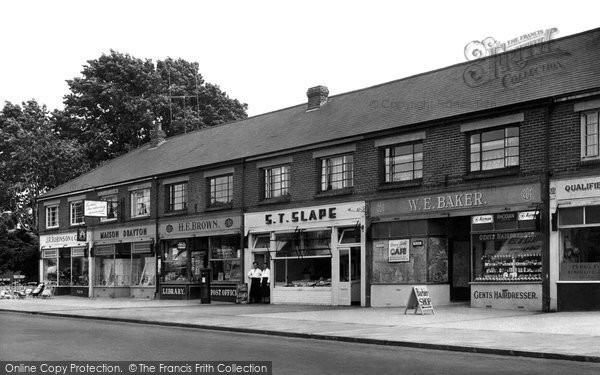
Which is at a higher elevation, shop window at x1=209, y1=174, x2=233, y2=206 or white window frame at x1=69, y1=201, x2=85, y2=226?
shop window at x1=209, y1=174, x2=233, y2=206

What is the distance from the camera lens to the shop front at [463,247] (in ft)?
69.6

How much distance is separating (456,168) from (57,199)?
26264 mm

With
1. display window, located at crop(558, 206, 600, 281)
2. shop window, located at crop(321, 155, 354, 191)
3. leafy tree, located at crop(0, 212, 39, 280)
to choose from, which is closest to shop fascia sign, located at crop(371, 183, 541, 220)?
display window, located at crop(558, 206, 600, 281)

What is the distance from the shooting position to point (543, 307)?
67.7 ft

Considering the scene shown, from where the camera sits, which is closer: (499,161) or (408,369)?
(408,369)

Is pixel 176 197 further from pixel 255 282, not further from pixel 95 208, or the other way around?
pixel 255 282

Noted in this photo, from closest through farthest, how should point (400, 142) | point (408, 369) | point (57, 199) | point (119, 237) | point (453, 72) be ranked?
point (408, 369) < point (400, 142) < point (453, 72) < point (119, 237) < point (57, 199)

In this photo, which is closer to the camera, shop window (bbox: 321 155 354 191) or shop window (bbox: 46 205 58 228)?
shop window (bbox: 321 155 354 191)

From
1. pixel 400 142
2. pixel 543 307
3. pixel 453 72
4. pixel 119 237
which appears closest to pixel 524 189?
pixel 543 307

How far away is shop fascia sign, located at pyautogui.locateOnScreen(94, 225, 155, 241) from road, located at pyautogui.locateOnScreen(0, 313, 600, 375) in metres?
17.6

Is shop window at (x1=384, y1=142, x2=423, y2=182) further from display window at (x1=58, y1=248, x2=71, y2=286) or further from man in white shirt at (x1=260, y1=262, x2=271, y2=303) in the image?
display window at (x1=58, y1=248, x2=71, y2=286)

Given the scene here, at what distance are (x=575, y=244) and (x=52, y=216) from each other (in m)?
30.9

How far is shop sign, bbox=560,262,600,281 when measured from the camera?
1981cm

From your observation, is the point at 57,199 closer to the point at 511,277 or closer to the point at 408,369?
the point at 511,277
